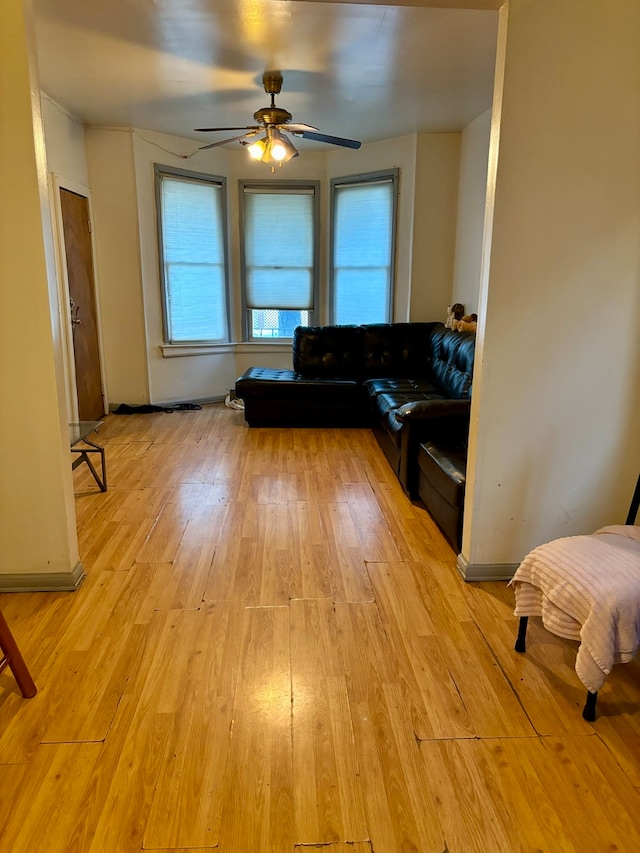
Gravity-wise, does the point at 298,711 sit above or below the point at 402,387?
below

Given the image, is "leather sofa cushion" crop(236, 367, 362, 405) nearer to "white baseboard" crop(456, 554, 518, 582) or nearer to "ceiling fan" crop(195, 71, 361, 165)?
"ceiling fan" crop(195, 71, 361, 165)

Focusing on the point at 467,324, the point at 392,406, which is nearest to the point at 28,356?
the point at 392,406

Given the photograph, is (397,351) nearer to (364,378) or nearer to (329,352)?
(364,378)

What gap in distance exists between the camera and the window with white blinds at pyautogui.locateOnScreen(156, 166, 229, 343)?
5.93 metres

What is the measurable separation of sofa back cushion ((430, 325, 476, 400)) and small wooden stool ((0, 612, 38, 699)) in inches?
116

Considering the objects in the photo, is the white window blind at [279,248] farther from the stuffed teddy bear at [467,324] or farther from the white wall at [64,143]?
the stuffed teddy bear at [467,324]

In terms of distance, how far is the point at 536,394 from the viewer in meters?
2.46

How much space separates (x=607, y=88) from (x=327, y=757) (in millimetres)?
2630

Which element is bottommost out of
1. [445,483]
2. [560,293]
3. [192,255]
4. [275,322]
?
[445,483]

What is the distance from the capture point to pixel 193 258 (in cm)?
620

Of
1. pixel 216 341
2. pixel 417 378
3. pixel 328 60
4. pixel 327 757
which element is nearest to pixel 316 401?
pixel 417 378

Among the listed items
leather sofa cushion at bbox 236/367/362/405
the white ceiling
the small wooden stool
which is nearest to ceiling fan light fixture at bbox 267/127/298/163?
the white ceiling

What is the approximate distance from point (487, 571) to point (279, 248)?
495cm

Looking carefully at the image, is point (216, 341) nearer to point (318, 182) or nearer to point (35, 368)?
point (318, 182)
